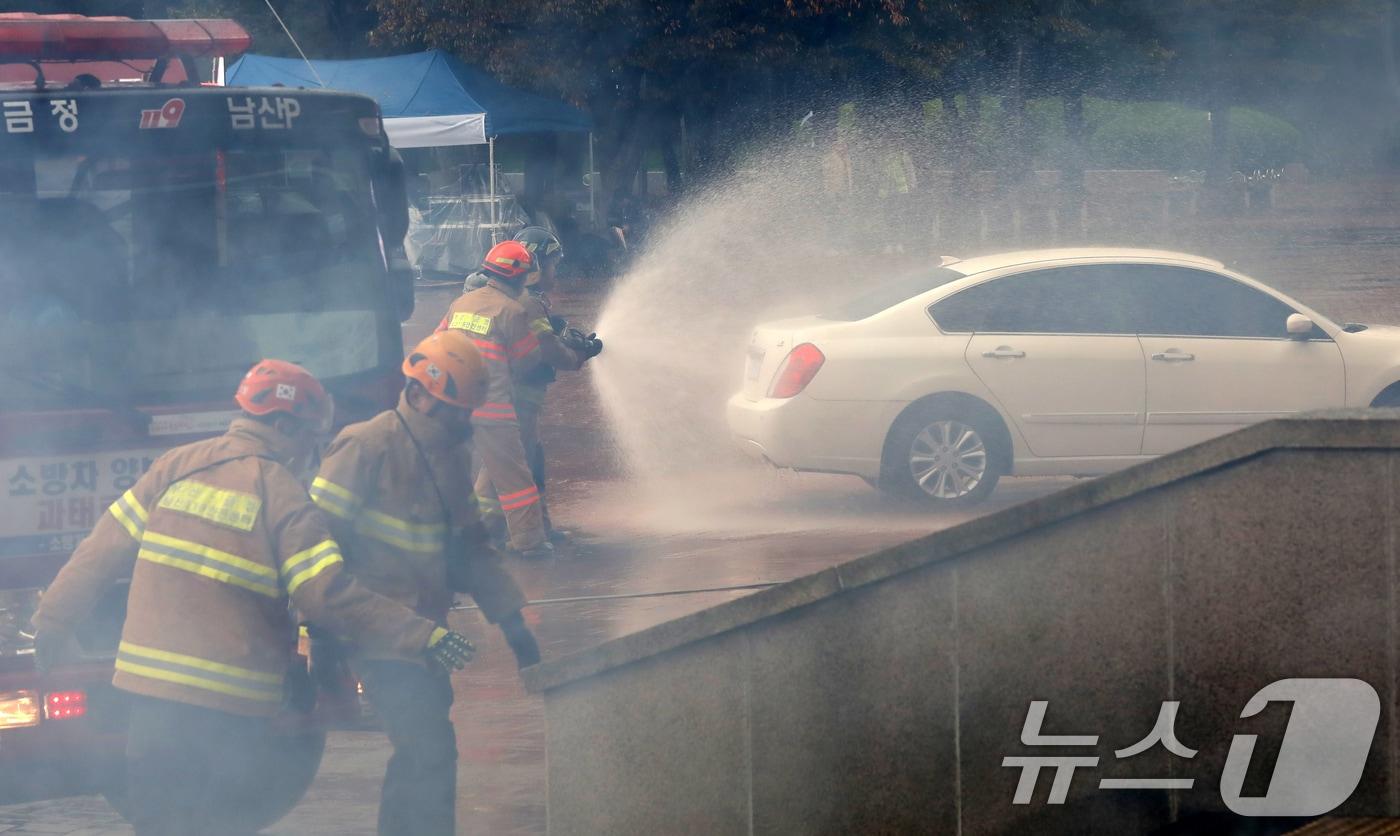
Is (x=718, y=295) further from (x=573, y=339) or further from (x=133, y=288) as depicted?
(x=133, y=288)

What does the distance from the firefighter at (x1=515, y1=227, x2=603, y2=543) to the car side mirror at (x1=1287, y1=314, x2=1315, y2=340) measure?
4091 millimetres

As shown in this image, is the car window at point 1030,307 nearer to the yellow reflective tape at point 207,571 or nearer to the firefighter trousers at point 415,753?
the firefighter trousers at point 415,753

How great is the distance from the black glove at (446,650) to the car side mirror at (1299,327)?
6936mm

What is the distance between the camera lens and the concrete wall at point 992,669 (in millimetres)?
5199

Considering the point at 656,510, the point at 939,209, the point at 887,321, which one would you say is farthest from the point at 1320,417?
the point at 939,209

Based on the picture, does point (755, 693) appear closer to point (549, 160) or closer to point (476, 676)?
point (476, 676)

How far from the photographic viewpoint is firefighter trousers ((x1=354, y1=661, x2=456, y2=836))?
198 inches

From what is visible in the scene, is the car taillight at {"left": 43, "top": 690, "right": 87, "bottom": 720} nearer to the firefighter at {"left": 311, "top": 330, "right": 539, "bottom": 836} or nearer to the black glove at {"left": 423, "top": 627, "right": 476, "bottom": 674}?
the firefighter at {"left": 311, "top": 330, "right": 539, "bottom": 836}

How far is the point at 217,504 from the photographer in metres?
Result: 4.71

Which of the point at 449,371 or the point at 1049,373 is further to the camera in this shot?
the point at 1049,373

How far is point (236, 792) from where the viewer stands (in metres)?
4.88

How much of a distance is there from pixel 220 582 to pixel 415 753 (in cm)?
80

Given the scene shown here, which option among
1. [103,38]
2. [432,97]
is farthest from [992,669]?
[432,97]

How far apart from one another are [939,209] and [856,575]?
113ft
